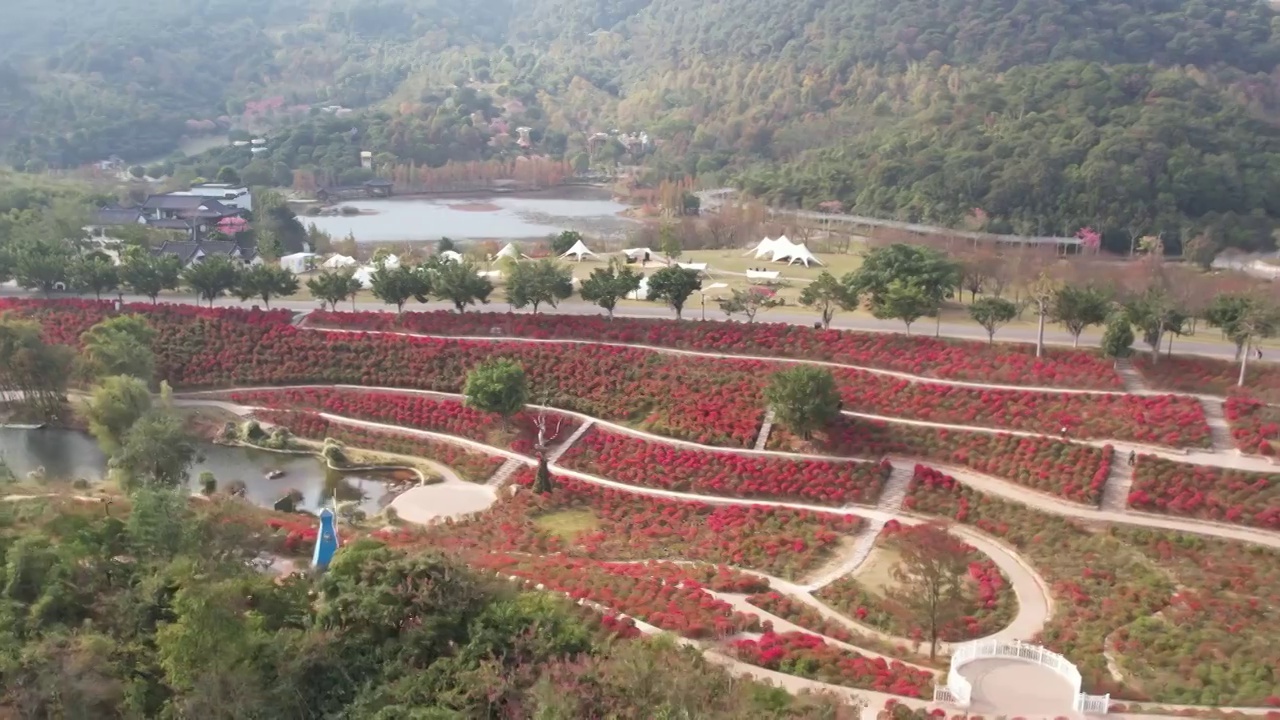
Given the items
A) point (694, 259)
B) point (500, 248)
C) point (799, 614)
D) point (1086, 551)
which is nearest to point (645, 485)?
point (799, 614)

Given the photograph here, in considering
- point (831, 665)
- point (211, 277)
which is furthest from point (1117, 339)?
point (211, 277)

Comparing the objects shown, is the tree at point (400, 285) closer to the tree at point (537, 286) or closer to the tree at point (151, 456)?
the tree at point (537, 286)

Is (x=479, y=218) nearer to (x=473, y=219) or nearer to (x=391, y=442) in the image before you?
(x=473, y=219)

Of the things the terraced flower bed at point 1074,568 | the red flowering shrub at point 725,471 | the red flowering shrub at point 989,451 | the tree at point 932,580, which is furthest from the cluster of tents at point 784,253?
the tree at point 932,580

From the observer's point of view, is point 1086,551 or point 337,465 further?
point 337,465

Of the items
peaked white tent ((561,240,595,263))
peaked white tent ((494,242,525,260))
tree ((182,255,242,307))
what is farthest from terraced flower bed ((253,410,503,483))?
peaked white tent ((561,240,595,263))

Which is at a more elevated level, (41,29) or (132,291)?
(41,29)

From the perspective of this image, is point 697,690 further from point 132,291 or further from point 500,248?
point 500,248
